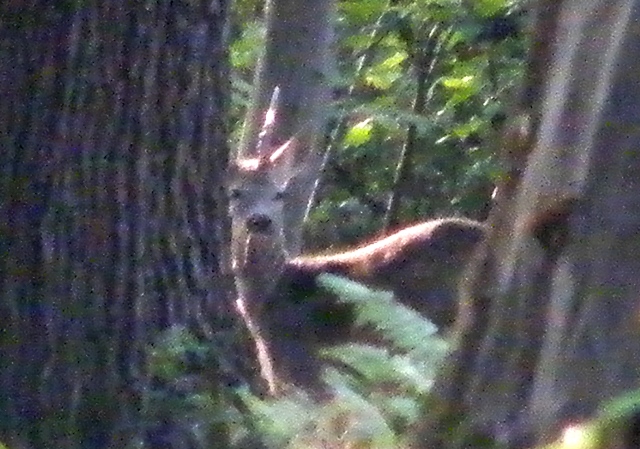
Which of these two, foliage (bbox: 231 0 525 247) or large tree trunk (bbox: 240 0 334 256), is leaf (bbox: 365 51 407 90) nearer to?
foliage (bbox: 231 0 525 247)

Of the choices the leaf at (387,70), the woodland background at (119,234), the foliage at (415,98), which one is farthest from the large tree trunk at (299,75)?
the leaf at (387,70)

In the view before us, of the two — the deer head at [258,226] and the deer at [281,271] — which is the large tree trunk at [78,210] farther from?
the deer head at [258,226]

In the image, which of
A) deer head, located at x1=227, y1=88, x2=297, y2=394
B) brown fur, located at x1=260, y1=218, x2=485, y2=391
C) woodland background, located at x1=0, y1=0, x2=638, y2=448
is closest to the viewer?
woodland background, located at x1=0, y1=0, x2=638, y2=448

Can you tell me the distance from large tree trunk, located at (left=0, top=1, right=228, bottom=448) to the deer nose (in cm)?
198

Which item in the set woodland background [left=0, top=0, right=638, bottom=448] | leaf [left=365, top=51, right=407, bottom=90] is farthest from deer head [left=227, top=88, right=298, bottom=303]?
leaf [left=365, top=51, right=407, bottom=90]

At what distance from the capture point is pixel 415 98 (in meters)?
8.20

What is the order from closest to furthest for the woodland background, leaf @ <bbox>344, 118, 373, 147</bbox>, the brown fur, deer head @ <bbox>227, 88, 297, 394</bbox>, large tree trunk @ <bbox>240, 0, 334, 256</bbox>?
the woodland background, the brown fur, deer head @ <bbox>227, 88, 297, 394</bbox>, large tree trunk @ <bbox>240, 0, 334, 256</bbox>, leaf @ <bbox>344, 118, 373, 147</bbox>

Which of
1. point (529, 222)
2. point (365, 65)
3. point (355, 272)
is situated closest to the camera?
point (529, 222)

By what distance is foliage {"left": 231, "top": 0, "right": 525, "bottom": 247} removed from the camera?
5980 millimetres

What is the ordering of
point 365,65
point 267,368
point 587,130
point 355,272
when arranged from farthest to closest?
point 365,65 → point 355,272 → point 267,368 → point 587,130

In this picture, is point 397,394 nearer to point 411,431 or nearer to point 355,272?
point 411,431

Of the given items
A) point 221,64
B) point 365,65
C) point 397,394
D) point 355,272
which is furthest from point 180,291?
point 365,65

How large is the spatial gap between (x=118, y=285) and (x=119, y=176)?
0.99 ft

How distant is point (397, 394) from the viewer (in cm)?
214
